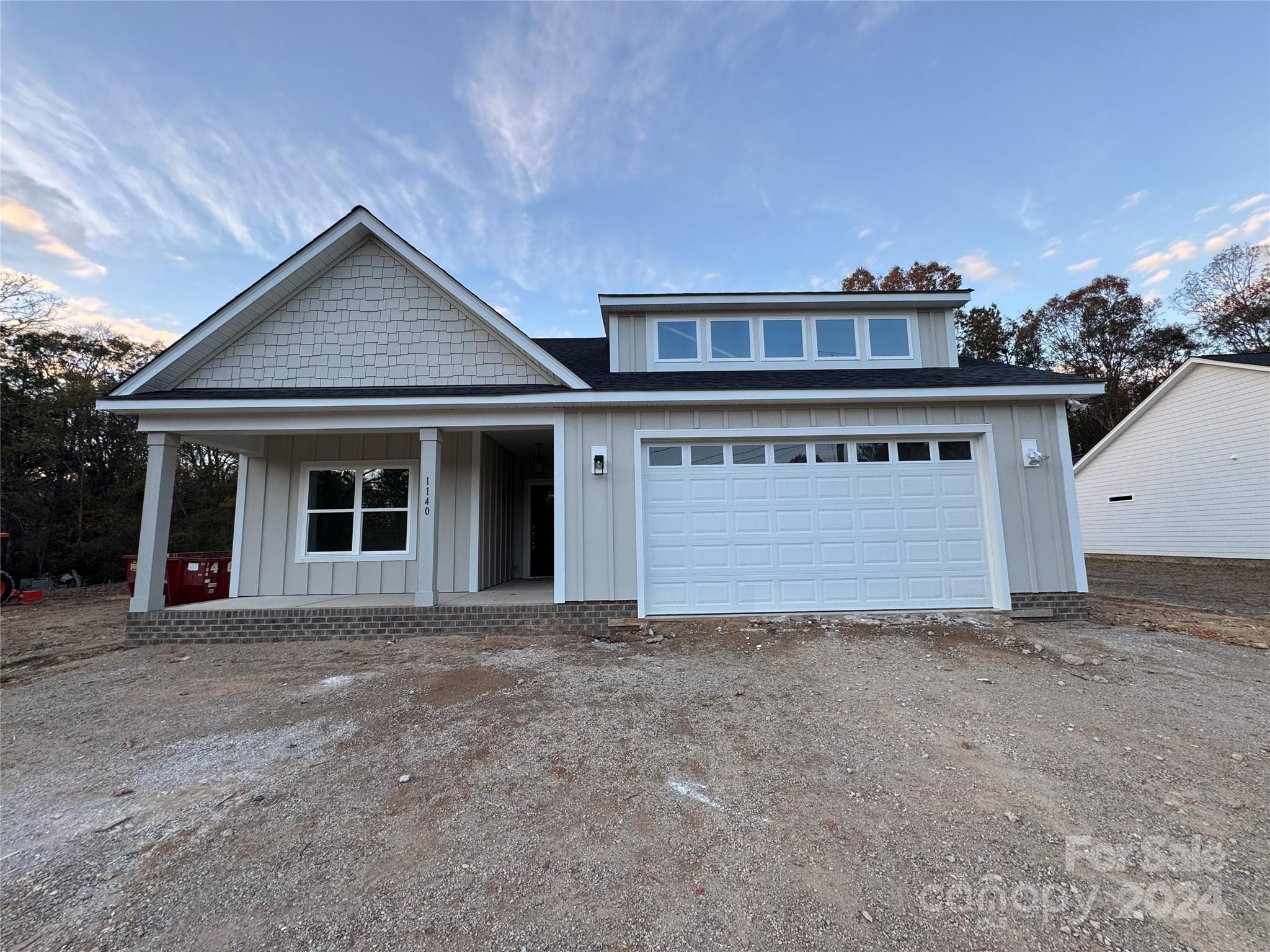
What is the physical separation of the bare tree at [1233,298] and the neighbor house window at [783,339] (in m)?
24.7

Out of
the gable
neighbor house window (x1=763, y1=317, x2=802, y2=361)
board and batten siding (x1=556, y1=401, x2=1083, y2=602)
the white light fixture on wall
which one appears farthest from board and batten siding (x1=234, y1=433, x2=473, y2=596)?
the white light fixture on wall

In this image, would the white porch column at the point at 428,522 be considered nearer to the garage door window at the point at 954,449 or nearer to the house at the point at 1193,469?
the garage door window at the point at 954,449

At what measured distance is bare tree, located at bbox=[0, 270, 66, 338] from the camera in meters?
13.2

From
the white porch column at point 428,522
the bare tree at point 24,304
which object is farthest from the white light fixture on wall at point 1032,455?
the bare tree at point 24,304

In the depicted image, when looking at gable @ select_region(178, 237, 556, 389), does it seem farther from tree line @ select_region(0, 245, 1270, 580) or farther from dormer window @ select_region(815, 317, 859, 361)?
tree line @ select_region(0, 245, 1270, 580)

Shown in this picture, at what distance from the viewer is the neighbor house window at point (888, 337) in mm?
8383

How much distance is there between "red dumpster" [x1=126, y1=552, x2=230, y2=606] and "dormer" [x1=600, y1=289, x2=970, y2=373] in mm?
6995

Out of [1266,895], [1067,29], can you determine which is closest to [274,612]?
[1266,895]

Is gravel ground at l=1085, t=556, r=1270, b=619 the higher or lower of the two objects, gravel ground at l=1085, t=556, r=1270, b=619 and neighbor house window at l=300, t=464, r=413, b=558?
the lower

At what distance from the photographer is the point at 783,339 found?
8.33 m

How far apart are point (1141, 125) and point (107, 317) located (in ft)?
91.3

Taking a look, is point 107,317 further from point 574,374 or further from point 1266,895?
point 1266,895

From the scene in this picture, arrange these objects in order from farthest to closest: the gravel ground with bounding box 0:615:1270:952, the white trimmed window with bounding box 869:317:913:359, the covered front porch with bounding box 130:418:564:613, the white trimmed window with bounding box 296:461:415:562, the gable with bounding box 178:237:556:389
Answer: the white trimmed window with bounding box 869:317:913:359 → the white trimmed window with bounding box 296:461:415:562 → the covered front porch with bounding box 130:418:564:613 → the gable with bounding box 178:237:556:389 → the gravel ground with bounding box 0:615:1270:952

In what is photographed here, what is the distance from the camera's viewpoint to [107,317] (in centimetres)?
1602
